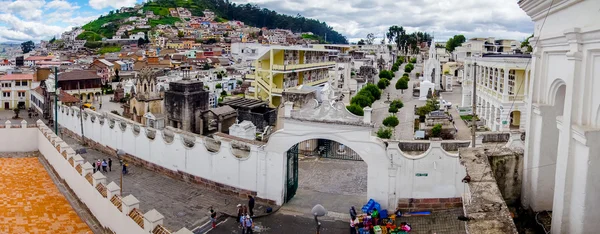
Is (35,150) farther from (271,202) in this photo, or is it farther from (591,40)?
(591,40)

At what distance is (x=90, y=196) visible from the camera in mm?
13258

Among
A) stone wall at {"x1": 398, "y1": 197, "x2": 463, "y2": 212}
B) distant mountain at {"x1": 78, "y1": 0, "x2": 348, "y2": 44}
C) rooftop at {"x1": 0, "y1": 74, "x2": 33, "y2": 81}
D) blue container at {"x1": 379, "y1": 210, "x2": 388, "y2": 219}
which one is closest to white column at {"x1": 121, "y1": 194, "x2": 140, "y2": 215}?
blue container at {"x1": 379, "y1": 210, "x2": 388, "y2": 219}

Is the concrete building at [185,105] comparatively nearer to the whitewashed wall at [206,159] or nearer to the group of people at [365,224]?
the whitewashed wall at [206,159]

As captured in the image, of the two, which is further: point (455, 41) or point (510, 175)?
point (455, 41)

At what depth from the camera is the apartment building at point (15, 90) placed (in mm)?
57406

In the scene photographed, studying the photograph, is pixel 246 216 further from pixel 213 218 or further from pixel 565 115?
pixel 565 115

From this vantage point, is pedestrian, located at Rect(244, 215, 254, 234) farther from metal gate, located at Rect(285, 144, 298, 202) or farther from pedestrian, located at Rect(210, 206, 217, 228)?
metal gate, located at Rect(285, 144, 298, 202)

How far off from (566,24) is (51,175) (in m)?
16.3

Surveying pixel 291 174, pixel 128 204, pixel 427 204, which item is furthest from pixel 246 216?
pixel 427 204

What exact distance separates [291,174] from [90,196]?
661cm

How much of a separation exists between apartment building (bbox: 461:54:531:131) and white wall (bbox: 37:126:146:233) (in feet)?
69.3

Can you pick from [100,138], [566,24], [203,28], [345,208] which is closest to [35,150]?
[100,138]

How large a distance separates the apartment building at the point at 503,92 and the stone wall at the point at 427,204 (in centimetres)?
1380

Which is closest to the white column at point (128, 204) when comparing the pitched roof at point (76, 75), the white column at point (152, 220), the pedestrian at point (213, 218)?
the white column at point (152, 220)
